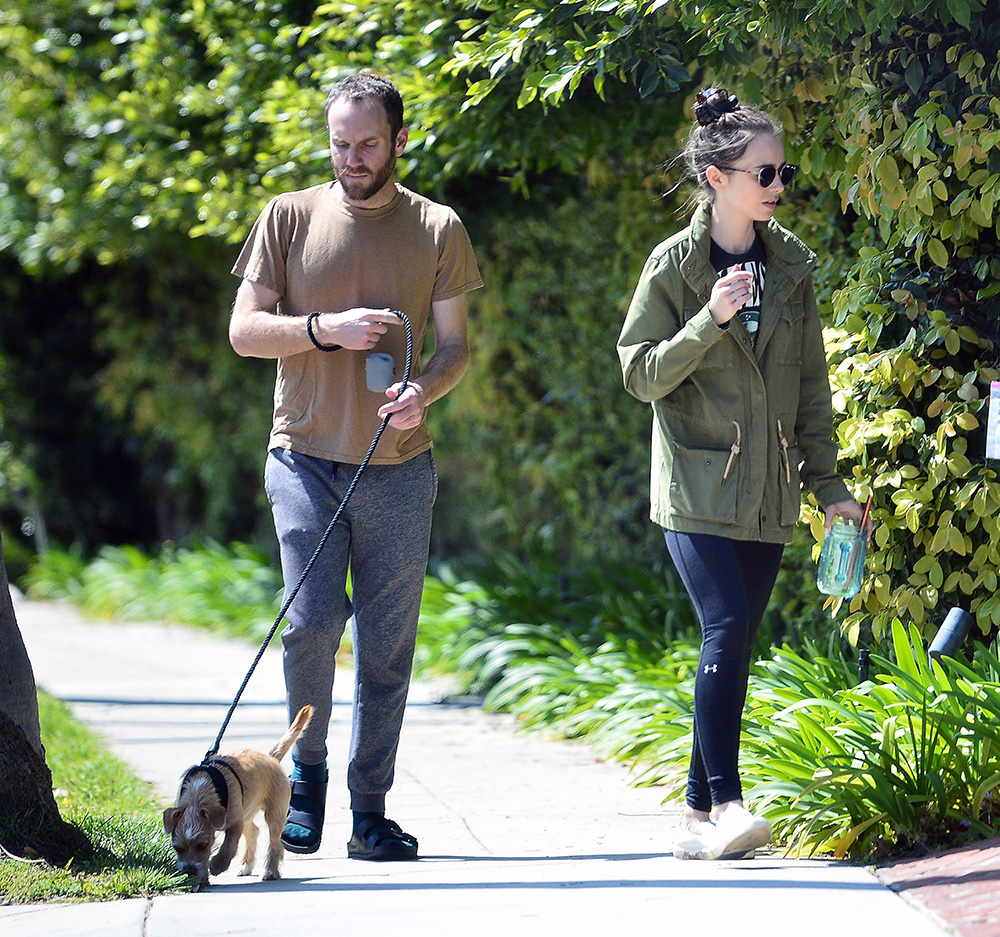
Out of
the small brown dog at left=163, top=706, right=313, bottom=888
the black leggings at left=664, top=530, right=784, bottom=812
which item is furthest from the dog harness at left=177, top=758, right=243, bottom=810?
the black leggings at left=664, top=530, right=784, bottom=812

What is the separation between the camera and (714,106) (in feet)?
12.0

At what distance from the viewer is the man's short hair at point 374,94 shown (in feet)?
12.0

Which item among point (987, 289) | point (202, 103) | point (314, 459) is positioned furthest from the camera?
point (202, 103)

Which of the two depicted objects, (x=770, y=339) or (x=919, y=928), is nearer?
(x=919, y=928)

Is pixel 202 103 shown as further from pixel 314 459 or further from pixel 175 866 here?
pixel 175 866

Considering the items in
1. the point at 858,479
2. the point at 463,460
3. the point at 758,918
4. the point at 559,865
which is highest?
the point at 858,479

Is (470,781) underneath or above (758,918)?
underneath

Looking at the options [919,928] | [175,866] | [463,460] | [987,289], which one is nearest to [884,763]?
[919,928]

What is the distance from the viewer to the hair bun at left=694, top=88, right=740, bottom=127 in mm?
3643

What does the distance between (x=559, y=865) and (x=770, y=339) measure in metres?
1.55

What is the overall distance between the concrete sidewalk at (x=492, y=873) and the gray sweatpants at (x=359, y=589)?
0.37m

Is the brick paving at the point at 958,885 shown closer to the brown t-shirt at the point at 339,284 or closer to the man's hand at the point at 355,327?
the brown t-shirt at the point at 339,284

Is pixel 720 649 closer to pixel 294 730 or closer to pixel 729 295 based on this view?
pixel 729 295

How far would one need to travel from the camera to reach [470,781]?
205 inches
